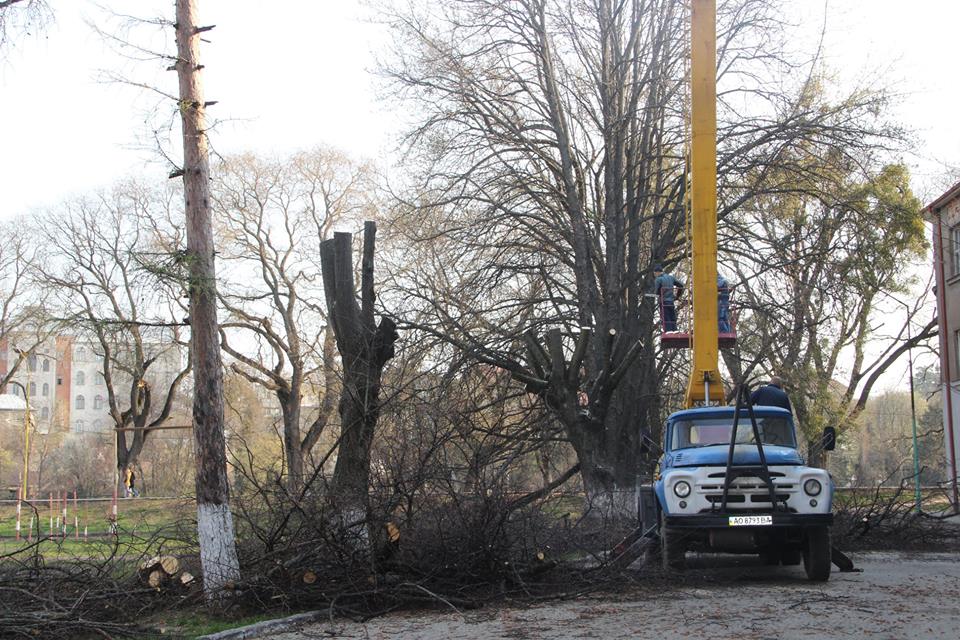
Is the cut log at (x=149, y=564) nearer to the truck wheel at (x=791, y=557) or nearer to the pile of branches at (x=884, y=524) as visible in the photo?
the truck wheel at (x=791, y=557)

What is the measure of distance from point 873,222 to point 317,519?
1438 centimetres

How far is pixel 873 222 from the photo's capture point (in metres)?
21.0

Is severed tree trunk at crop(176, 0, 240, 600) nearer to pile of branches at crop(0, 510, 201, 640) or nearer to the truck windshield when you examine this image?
pile of branches at crop(0, 510, 201, 640)

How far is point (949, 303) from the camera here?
3062 cm

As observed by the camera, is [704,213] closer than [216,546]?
No

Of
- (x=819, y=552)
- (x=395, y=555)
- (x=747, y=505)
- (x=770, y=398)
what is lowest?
(x=819, y=552)

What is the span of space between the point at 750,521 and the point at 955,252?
20551 millimetres

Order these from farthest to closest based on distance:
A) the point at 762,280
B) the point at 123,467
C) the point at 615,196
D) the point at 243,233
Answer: the point at 123,467, the point at 243,233, the point at 615,196, the point at 762,280

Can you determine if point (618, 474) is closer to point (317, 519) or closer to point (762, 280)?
point (762, 280)

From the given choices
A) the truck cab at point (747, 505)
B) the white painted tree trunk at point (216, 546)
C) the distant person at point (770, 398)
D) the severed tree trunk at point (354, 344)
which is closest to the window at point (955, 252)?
the distant person at point (770, 398)

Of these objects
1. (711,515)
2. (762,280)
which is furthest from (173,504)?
(762,280)

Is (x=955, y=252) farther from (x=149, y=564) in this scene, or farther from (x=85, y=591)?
(x=85, y=591)

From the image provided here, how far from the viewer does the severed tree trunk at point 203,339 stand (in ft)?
37.1

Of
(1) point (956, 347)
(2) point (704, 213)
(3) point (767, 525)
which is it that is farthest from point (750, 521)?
(1) point (956, 347)
